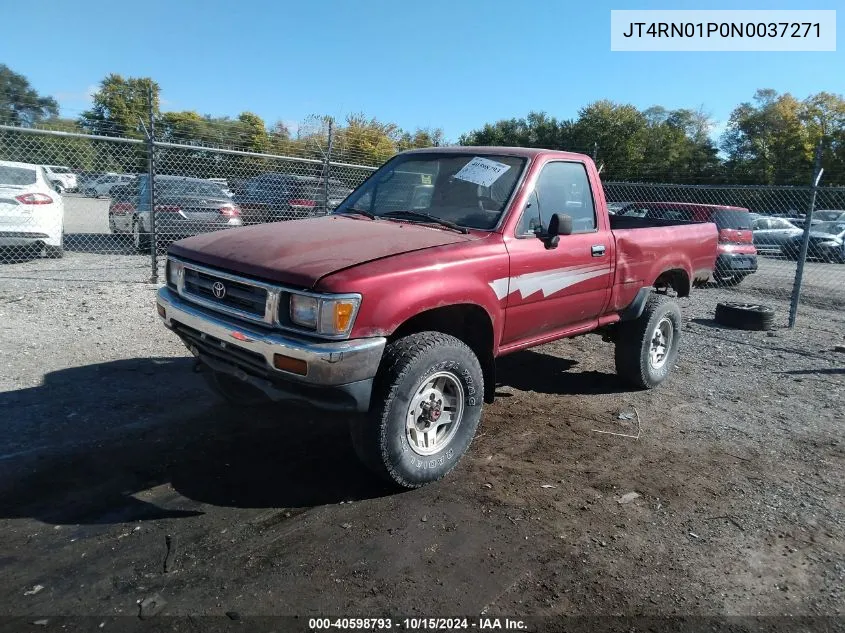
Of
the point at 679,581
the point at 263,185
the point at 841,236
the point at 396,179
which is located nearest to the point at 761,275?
the point at 841,236

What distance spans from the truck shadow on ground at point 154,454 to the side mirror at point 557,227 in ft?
6.05

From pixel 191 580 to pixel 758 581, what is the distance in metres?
2.63

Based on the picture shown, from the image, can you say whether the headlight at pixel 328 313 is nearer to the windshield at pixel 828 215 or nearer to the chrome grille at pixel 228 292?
the chrome grille at pixel 228 292

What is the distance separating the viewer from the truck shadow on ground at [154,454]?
3.41m

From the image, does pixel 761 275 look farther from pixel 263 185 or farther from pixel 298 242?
pixel 298 242

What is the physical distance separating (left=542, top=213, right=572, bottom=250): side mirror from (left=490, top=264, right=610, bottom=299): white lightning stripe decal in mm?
212

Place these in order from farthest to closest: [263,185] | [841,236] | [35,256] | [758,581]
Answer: [841,236]
[263,185]
[35,256]
[758,581]

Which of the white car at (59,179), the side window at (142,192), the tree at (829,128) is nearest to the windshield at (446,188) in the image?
the white car at (59,179)

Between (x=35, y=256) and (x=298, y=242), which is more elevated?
(x=298, y=242)

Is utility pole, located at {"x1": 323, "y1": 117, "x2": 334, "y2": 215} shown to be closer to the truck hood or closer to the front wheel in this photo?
the truck hood

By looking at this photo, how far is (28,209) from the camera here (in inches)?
371

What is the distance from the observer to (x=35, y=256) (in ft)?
33.1

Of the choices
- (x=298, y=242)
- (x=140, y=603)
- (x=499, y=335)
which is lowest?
(x=140, y=603)

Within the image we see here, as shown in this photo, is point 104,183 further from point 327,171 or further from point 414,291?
point 414,291
